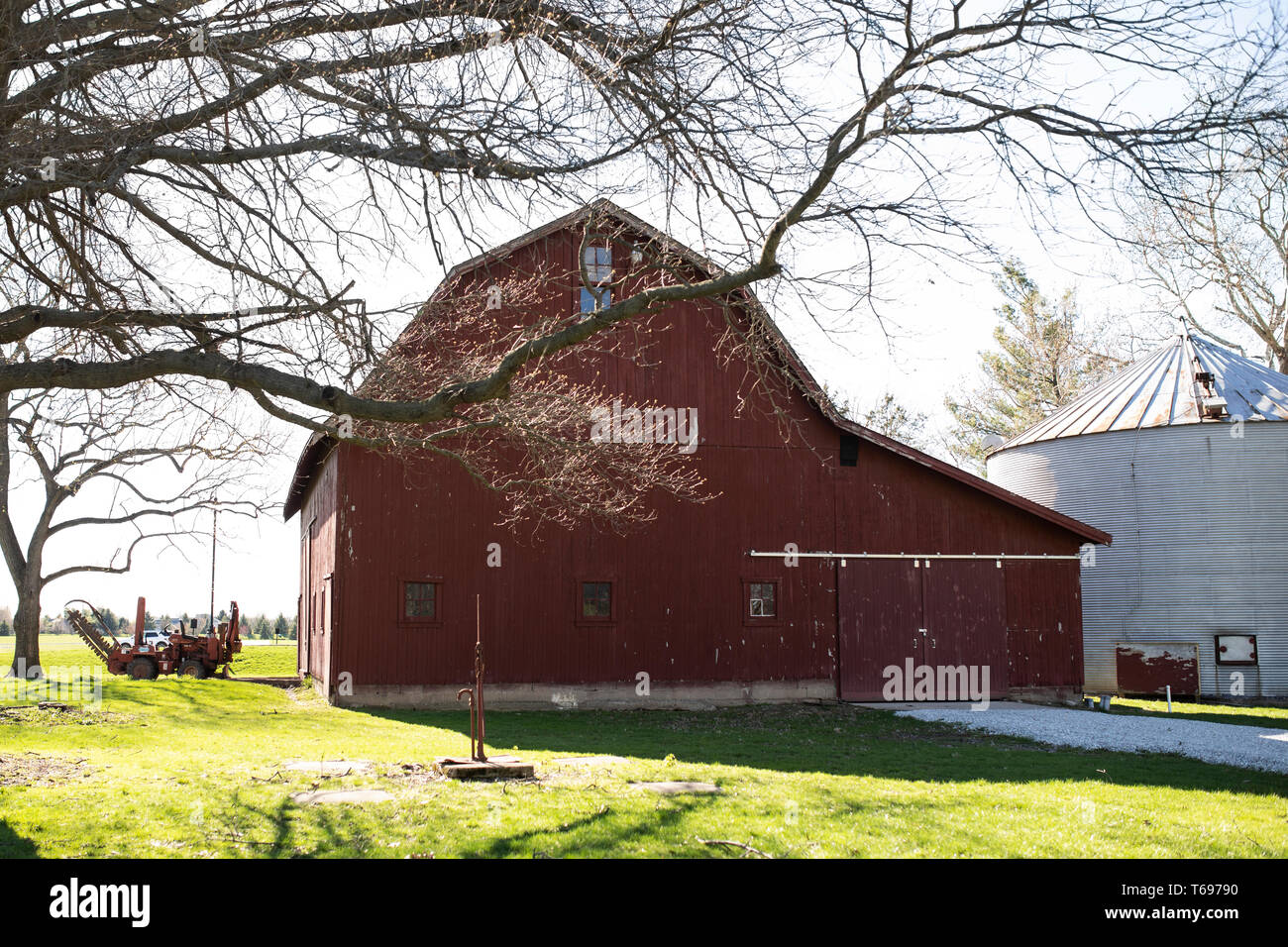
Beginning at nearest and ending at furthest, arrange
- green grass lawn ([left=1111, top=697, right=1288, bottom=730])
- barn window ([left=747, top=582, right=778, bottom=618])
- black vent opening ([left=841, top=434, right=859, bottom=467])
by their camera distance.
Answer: green grass lawn ([left=1111, top=697, right=1288, bottom=730]) → barn window ([left=747, top=582, right=778, bottom=618]) → black vent opening ([left=841, top=434, right=859, bottom=467])

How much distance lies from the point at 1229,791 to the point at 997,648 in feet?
32.5

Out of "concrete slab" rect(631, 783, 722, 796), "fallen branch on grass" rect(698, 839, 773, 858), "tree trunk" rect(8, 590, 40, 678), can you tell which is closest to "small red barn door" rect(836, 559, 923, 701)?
"concrete slab" rect(631, 783, 722, 796)

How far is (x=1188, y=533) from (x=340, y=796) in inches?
781

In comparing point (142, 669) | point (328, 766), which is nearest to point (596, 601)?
point (328, 766)

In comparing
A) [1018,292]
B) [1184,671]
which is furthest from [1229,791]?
[1018,292]

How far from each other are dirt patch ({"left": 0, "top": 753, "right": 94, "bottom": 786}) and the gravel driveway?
11263 millimetres

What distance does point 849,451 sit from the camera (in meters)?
19.7

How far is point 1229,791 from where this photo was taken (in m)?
9.88

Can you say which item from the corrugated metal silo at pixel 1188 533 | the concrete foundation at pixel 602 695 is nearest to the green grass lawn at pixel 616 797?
the concrete foundation at pixel 602 695

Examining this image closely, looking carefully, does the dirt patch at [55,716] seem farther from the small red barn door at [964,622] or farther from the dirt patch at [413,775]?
the small red barn door at [964,622]

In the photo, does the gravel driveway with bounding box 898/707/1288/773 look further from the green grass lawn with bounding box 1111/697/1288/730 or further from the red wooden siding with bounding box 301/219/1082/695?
the red wooden siding with bounding box 301/219/1082/695

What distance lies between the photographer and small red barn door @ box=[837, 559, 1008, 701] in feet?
63.2

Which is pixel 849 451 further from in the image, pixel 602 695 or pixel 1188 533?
pixel 1188 533
